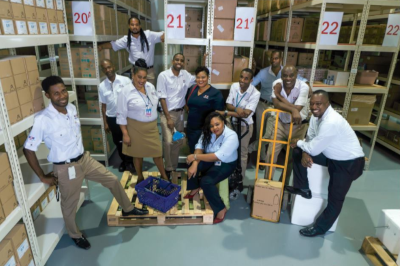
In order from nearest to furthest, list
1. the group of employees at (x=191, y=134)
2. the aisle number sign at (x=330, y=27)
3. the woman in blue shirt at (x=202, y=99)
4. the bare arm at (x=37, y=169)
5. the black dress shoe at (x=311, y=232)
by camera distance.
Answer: the bare arm at (x=37, y=169), the group of employees at (x=191, y=134), the black dress shoe at (x=311, y=232), the woman in blue shirt at (x=202, y=99), the aisle number sign at (x=330, y=27)

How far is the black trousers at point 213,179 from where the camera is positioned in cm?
311

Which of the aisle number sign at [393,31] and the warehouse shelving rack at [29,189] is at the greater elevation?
the aisle number sign at [393,31]

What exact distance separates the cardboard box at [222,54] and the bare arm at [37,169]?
2.72 meters

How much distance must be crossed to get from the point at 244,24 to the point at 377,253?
3230 millimetres

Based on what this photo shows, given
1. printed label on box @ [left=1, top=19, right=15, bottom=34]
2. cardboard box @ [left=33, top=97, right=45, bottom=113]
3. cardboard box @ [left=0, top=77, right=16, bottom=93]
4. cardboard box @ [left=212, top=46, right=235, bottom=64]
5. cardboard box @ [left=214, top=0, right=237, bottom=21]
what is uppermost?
cardboard box @ [left=214, top=0, right=237, bottom=21]

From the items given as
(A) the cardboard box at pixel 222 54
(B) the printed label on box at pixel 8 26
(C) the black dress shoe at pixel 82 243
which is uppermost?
(B) the printed label on box at pixel 8 26

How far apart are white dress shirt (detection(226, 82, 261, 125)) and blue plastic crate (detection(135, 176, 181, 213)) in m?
1.37

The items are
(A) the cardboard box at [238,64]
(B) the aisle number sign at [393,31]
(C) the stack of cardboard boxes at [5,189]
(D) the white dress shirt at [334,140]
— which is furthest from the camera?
(A) the cardboard box at [238,64]

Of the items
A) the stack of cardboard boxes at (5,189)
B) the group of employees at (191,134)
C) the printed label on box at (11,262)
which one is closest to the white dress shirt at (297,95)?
the group of employees at (191,134)

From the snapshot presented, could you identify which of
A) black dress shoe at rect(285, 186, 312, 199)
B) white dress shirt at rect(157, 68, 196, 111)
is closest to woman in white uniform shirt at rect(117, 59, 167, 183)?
white dress shirt at rect(157, 68, 196, 111)

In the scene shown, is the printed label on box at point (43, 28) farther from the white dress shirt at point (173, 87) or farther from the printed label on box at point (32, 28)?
the white dress shirt at point (173, 87)

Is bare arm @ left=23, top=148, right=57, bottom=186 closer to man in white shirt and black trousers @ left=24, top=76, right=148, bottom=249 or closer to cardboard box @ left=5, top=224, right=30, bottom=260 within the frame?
man in white shirt and black trousers @ left=24, top=76, right=148, bottom=249

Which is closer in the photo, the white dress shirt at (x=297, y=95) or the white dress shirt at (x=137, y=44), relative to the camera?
the white dress shirt at (x=297, y=95)

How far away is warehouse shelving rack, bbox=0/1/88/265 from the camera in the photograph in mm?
1942
